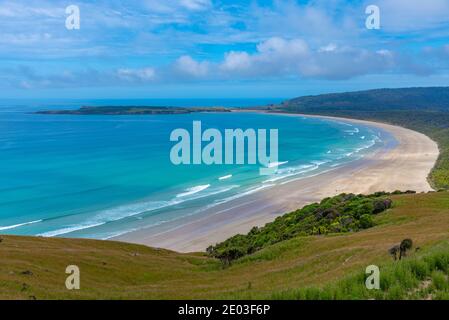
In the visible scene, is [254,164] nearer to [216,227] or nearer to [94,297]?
[216,227]

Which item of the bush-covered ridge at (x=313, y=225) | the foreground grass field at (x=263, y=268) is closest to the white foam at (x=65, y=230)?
the foreground grass field at (x=263, y=268)

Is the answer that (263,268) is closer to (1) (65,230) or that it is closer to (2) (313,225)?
(2) (313,225)

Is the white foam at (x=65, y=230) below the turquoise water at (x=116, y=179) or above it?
below

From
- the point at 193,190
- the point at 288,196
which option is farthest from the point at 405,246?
the point at 193,190

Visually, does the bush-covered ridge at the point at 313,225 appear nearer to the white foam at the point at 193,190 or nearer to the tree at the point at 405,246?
the tree at the point at 405,246
